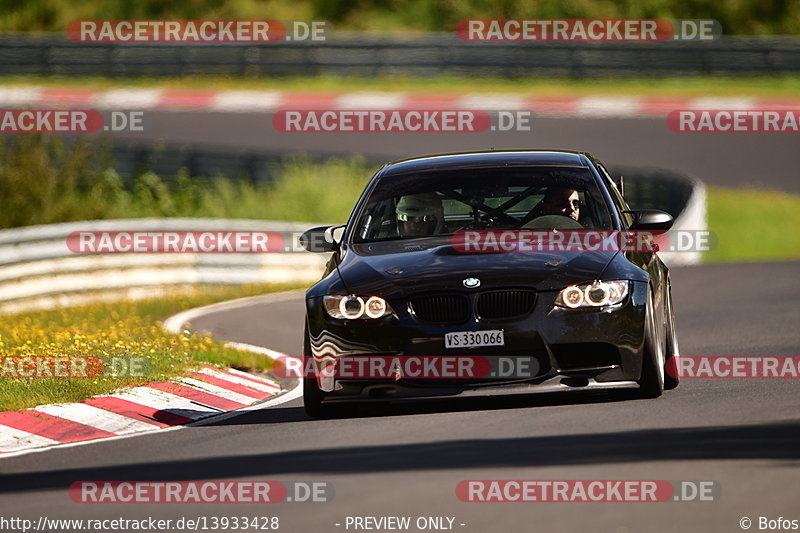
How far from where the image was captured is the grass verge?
11055mm

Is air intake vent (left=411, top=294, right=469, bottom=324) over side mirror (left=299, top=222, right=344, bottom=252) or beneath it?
beneath

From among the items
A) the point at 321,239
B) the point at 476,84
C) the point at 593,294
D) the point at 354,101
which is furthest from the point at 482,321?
the point at 476,84

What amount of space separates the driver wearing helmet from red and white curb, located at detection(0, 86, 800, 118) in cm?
2144

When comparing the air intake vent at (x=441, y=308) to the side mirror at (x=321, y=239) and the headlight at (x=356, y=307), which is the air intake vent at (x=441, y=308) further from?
the side mirror at (x=321, y=239)

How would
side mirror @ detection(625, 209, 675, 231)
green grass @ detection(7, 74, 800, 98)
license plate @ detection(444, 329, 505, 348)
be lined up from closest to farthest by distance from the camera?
license plate @ detection(444, 329, 505, 348), side mirror @ detection(625, 209, 675, 231), green grass @ detection(7, 74, 800, 98)

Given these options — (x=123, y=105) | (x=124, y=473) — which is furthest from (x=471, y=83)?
(x=124, y=473)

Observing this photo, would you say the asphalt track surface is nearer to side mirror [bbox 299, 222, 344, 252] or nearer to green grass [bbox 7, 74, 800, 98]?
side mirror [bbox 299, 222, 344, 252]

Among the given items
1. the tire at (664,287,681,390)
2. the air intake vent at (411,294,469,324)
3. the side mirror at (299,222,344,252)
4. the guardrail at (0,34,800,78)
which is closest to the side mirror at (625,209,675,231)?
A: the tire at (664,287,681,390)

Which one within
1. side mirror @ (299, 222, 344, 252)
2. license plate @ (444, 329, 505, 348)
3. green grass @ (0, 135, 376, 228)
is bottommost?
license plate @ (444, 329, 505, 348)

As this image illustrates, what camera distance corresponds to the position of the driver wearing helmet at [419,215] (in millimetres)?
10391

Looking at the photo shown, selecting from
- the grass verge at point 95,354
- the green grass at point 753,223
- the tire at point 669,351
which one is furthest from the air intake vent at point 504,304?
the green grass at point 753,223

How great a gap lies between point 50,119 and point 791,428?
25213 mm

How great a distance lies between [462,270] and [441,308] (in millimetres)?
252

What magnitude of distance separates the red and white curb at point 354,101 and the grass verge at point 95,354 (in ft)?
53.4
